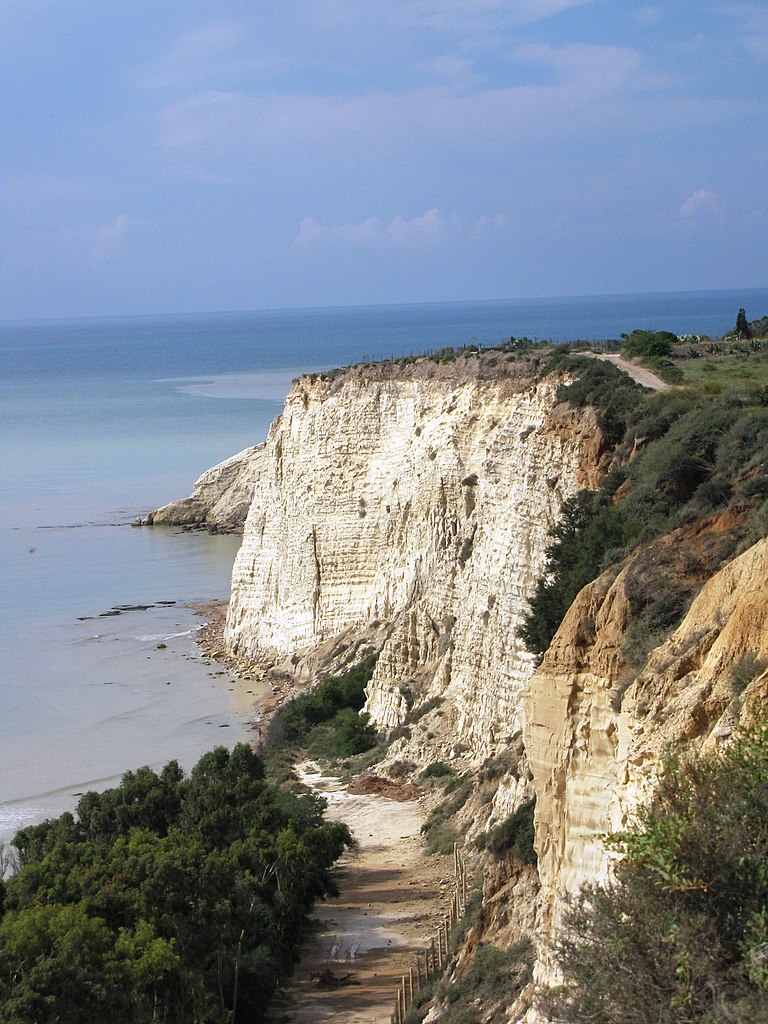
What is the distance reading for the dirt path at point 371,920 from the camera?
17688mm

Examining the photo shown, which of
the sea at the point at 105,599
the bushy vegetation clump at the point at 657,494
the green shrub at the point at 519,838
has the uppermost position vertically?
the bushy vegetation clump at the point at 657,494

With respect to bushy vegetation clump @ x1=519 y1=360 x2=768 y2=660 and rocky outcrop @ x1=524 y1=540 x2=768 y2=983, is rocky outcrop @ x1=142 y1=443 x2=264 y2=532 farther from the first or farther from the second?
rocky outcrop @ x1=524 y1=540 x2=768 y2=983

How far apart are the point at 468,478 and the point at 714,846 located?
2253cm

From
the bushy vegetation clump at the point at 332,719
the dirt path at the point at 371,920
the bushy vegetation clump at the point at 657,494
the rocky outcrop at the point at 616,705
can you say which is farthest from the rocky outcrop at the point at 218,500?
the rocky outcrop at the point at 616,705

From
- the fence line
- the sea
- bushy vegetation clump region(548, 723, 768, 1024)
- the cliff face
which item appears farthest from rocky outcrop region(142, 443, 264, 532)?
bushy vegetation clump region(548, 723, 768, 1024)

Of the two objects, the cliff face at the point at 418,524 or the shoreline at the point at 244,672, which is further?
the shoreline at the point at 244,672

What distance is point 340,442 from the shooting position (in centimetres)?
3703

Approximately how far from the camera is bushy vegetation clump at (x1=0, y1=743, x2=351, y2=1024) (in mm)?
13852

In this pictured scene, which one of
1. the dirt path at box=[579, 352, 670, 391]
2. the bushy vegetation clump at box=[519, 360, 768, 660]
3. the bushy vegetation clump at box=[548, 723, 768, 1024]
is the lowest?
the bushy vegetation clump at box=[548, 723, 768, 1024]

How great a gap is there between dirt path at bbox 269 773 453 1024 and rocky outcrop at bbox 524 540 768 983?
5.75 m

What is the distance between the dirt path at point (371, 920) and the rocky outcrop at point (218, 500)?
41.5 meters

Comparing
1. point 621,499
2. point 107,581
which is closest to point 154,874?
point 621,499

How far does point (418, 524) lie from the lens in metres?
32.3

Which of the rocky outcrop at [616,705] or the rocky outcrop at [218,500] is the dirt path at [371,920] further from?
the rocky outcrop at [218,500]
